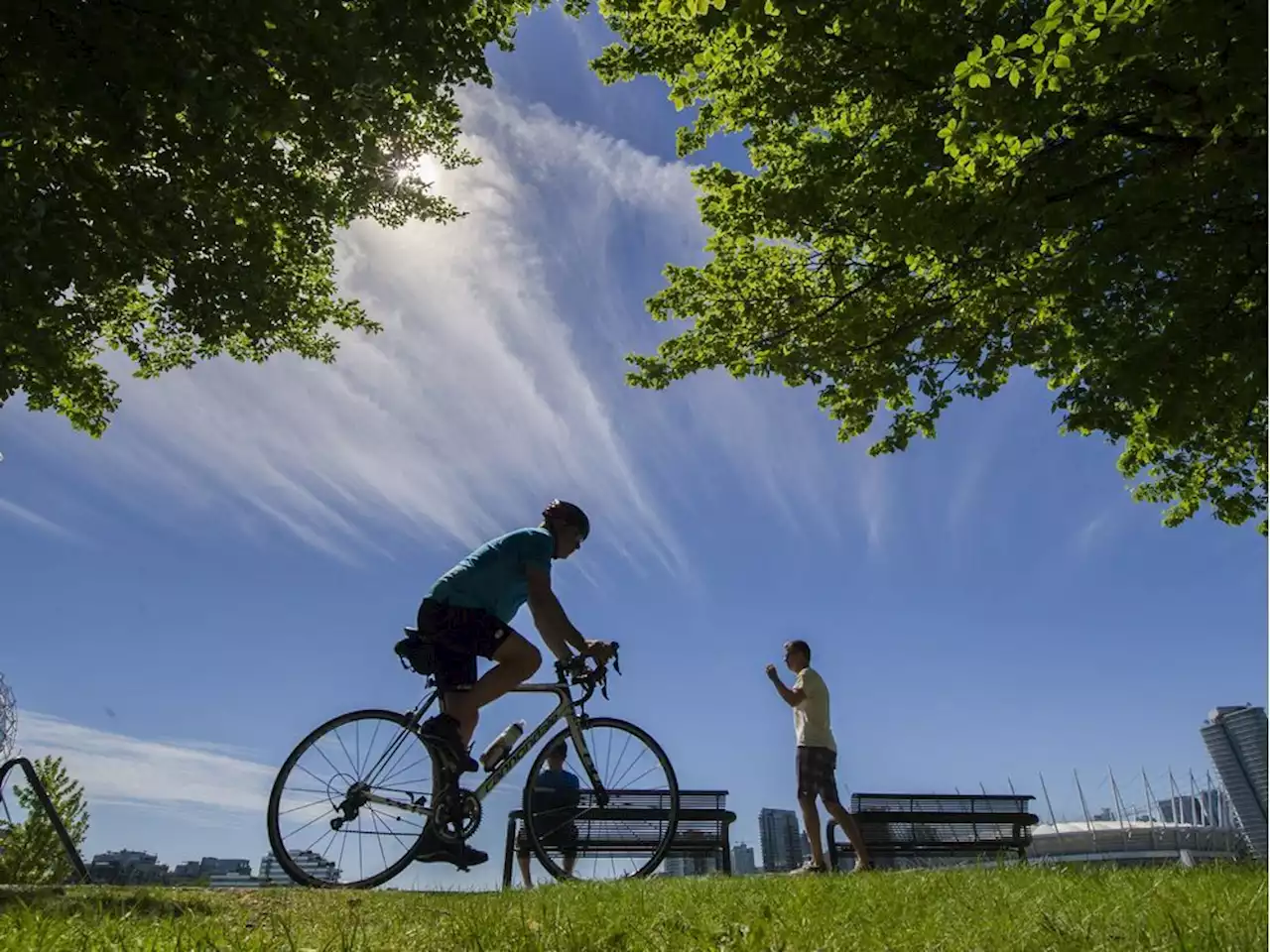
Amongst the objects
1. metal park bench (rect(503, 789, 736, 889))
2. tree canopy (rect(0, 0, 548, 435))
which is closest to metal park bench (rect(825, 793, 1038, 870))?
metal park bench (rect(503, 789, 736, 889))

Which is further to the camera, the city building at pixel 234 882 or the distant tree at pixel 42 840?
the distant tree at pixel 42 840

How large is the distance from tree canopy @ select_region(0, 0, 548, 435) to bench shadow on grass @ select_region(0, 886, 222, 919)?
269cm

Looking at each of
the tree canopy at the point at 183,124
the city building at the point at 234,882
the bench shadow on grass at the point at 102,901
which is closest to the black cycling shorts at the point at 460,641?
the bench shadow on grass at the point at 102,901

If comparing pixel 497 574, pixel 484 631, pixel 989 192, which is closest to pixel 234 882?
pixel 484 631

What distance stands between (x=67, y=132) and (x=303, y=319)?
20.2 feet

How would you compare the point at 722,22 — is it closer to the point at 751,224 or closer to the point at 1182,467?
the point at 751,224

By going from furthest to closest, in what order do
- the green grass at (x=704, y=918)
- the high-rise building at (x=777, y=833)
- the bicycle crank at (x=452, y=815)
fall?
the high-rise building at (x=777, y=833) → the bicycle crank at (x=452, y=815) → the green grass at (x=704, y=918)

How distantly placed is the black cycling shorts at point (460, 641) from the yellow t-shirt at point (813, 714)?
4.65m

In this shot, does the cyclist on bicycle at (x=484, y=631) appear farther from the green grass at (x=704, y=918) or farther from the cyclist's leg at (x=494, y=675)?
the green grass at (x=704, y=918)

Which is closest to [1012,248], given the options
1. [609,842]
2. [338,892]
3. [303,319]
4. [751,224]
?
[751,224]

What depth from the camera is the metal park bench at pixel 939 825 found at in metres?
11.1

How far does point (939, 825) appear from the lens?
11.4 m

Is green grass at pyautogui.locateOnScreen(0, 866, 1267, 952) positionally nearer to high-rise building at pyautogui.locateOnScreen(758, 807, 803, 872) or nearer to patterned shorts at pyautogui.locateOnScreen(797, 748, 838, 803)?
patterned shorts at pyautogui.locateOnScreen(797, 748, 838, 803)

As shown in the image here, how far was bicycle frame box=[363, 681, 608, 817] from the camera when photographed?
517 centimetres
